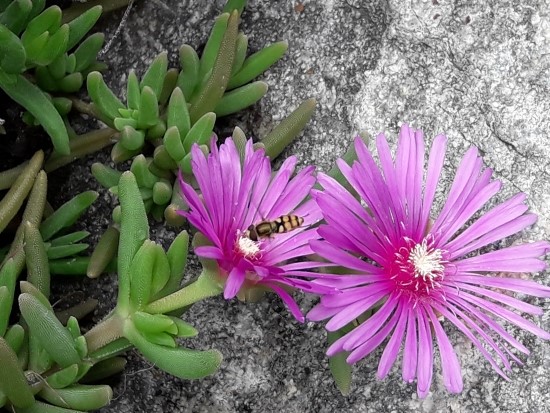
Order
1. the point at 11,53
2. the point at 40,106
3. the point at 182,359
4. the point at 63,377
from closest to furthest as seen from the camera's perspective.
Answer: the point at 182,359, the point at 63,377, the point at 11,53, the point at 40,106

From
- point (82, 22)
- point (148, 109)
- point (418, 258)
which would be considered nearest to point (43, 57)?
point (82, 22)

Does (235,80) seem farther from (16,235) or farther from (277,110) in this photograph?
(16,235)

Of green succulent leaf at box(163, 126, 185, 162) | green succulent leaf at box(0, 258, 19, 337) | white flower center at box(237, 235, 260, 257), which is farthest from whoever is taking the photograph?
green succulent leaf at box(163, 126, 185, 162)

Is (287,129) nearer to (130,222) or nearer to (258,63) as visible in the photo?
(258,63)

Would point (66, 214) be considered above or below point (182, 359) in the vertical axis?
above

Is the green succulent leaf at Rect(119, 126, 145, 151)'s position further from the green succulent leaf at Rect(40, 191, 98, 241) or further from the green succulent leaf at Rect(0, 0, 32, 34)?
the green succulent leaf at Rect(0, 0, 32, 34)

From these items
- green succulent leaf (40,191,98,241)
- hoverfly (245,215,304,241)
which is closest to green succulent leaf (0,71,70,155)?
green succulent leaf (40,191,98,241)
